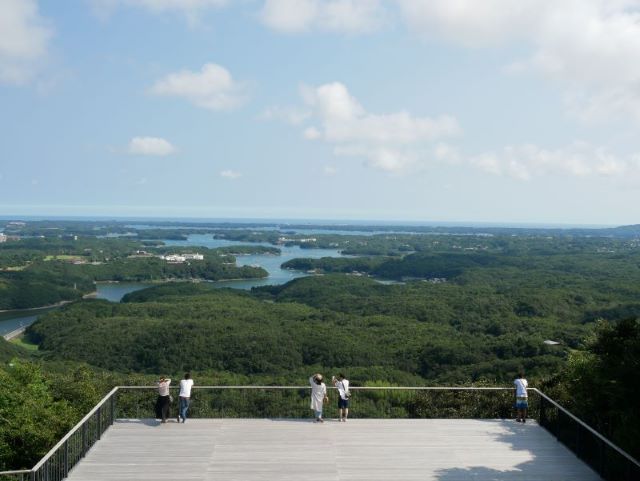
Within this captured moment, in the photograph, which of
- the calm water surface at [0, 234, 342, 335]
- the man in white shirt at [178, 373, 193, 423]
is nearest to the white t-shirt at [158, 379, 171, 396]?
the man in white shirt at [178, 373, 193, 423]

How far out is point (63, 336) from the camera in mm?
61906

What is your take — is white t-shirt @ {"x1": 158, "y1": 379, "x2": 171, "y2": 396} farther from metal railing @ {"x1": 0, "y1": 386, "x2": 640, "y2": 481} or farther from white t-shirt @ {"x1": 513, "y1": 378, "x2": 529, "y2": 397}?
white t-shirt @ {"x1": 513, "y1": 378, "x2": 529, "y2": 397}

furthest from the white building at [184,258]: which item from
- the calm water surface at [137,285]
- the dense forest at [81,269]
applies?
the calm water surface at [137,285]

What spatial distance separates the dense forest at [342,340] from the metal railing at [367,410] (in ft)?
1.21

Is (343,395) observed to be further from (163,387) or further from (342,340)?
(342,340)

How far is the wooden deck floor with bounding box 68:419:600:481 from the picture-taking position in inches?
355

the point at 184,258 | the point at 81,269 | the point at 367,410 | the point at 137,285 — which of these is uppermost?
the point at 367,410

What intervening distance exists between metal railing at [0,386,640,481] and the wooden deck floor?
25 centimetres

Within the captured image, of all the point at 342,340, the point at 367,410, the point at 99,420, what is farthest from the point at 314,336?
the point at 99,420

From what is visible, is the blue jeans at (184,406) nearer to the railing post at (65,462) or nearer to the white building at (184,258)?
the railing post at (65,462)

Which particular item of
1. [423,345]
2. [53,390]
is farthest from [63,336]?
[53,390]

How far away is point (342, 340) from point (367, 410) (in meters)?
38.2

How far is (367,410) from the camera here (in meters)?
14.8

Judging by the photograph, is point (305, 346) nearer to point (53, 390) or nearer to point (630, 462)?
point (53, 390)
